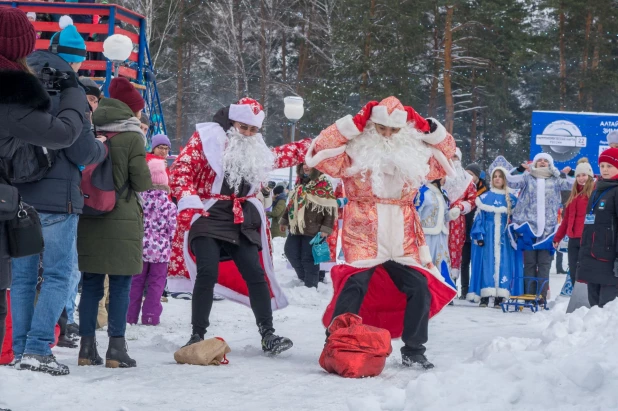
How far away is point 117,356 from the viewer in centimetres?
559

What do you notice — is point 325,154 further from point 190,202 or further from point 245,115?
point 190,202

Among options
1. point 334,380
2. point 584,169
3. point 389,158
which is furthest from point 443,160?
point 584,169

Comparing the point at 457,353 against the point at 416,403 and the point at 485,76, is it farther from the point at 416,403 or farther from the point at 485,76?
the point at 485,76

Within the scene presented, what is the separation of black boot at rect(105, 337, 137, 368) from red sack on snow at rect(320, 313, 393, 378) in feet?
3.81

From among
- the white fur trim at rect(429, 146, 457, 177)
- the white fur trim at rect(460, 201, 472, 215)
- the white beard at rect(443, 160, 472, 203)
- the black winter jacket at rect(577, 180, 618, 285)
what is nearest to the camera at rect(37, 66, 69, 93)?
the white fur trim at rect(429, 146, 457, 177)

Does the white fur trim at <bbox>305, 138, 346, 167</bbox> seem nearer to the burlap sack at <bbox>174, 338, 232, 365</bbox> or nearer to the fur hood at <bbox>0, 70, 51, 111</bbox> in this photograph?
the burlap sack at <bbox>174, 338, 232, 365</bbox>

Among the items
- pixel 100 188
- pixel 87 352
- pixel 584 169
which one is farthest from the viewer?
pixel 584 169

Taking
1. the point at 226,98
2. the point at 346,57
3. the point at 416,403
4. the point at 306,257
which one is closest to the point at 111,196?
the point at 416,403

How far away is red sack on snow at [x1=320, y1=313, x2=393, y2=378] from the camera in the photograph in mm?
5617

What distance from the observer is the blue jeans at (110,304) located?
5594 mm

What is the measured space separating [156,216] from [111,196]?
269 cm

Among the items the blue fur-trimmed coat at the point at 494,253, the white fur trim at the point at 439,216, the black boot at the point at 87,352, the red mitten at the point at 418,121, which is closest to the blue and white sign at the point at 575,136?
the blue fur-trimmed coat at the point at 494,253

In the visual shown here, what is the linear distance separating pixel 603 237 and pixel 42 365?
4.49 metres

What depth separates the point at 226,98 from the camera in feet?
153
